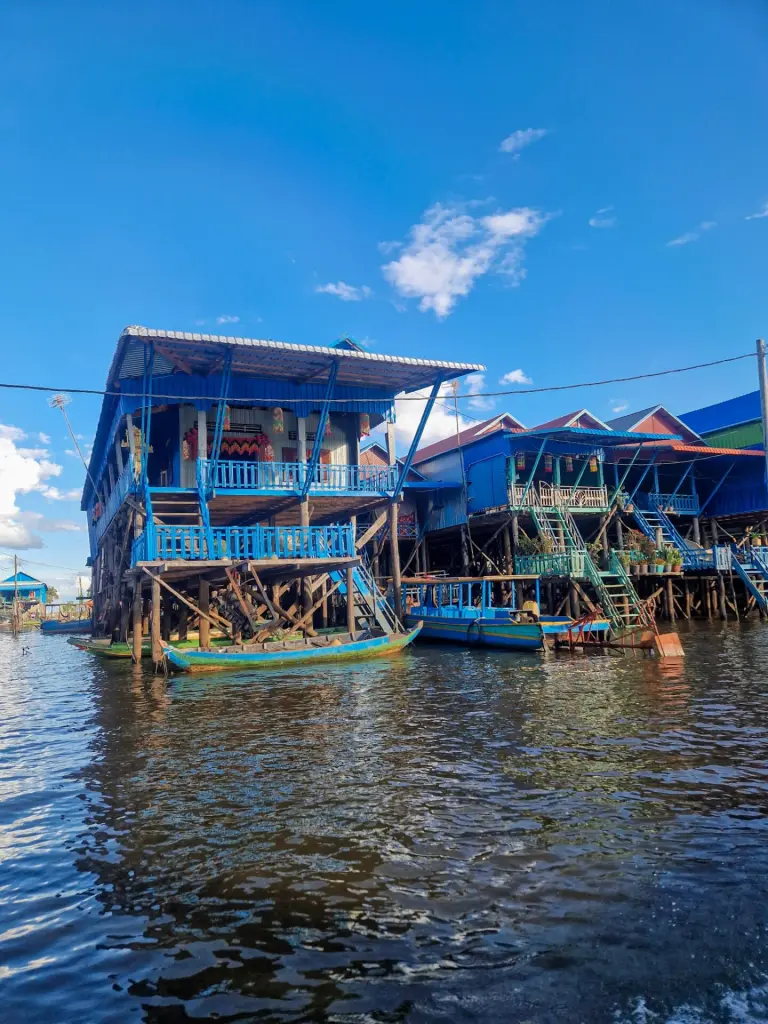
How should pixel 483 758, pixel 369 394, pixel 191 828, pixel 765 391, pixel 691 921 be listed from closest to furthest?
pixel 691 921, pixel 191 828, pixel 483 758, pixel 765 391, pixel 369 394

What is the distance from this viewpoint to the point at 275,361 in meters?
18.7

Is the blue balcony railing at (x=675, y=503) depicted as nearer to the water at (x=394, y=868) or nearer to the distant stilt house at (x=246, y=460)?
the distant stilt house at (x=246, y=460)

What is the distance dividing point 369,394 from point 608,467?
1395 centimetres

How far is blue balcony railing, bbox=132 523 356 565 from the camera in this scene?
1609cm

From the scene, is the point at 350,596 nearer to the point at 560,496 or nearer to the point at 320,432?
the point at 320,432

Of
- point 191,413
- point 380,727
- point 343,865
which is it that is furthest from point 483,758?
point 191,413

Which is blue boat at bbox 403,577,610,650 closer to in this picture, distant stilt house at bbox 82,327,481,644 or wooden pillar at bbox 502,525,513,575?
wooden pillar at bbox 502,525,513,575

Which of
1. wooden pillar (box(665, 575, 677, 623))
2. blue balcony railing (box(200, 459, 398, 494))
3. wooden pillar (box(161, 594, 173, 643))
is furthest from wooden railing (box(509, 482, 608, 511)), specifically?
wooden pillar (box(161, 594, 173, 643))

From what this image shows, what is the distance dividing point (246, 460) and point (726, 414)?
2785 cm

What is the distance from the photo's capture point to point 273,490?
62.0ft

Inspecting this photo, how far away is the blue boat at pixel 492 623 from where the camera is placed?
1869cm

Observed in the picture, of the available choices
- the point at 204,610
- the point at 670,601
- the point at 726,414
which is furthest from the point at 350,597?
the point at 726,414

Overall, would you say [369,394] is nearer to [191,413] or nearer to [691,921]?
[191,413]

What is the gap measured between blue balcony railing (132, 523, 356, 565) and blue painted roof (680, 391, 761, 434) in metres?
25.8
